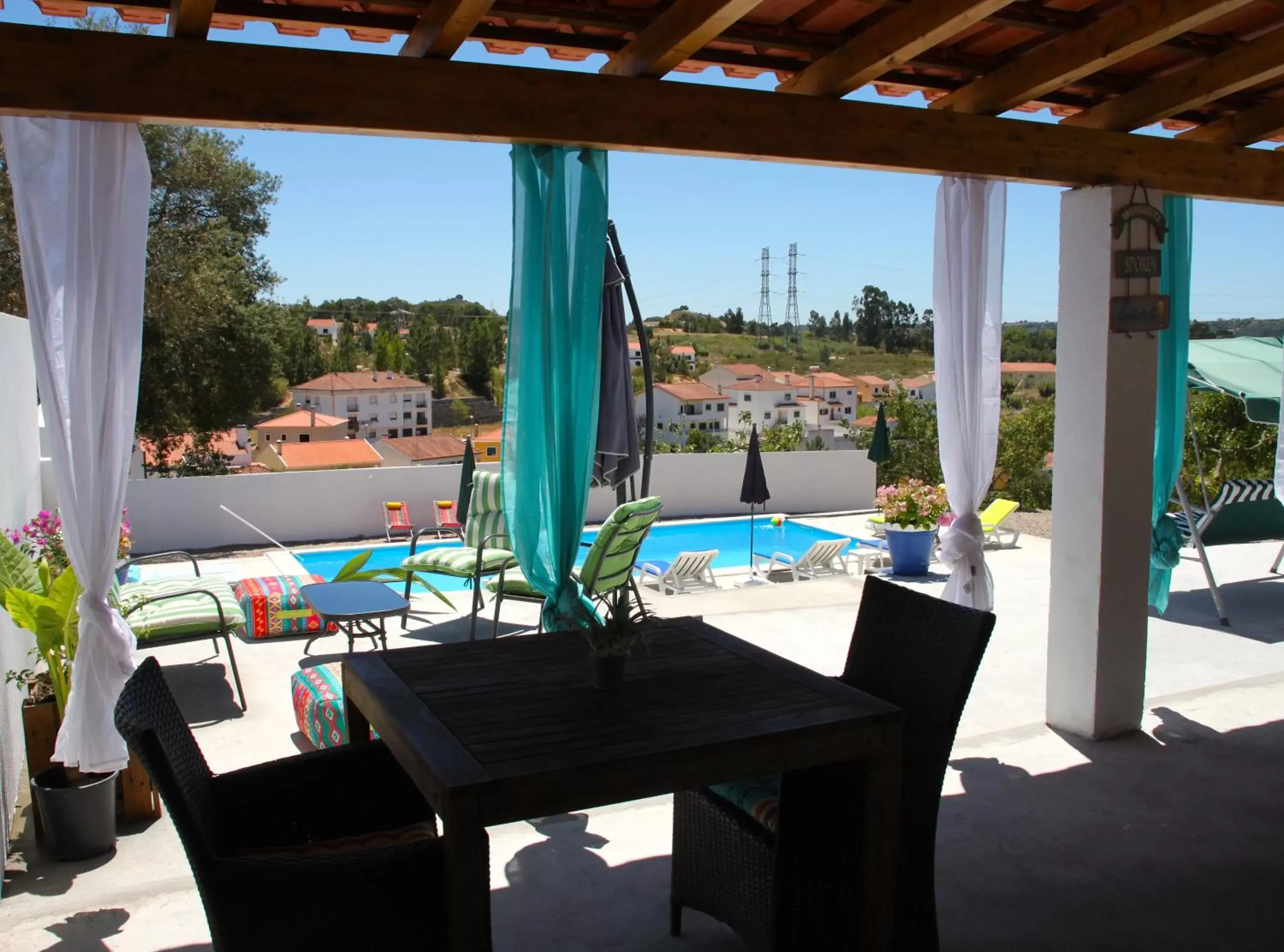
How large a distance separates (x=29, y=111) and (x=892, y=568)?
7730mm

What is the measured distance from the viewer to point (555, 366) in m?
3.94

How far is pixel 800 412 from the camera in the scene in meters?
37.1

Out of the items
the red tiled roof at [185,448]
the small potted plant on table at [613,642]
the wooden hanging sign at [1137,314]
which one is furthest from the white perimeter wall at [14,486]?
the red tiled roof at [185,448]

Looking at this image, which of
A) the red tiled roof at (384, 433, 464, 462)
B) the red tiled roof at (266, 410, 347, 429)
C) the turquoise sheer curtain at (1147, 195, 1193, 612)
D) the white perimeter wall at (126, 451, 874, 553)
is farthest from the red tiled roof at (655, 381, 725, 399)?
the turquoise sheer curtain at (1147, 195, 1193, 612)

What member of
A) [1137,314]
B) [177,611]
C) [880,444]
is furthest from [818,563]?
[177,611]

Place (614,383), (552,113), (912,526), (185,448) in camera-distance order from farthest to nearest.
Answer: (185,448), (912,526), (614,383), (552,113)

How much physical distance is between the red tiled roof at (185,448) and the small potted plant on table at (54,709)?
55.5 feet

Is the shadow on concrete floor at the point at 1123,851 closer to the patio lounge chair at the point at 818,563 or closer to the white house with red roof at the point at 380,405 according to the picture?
the patio lounge chair at the point at 818,563

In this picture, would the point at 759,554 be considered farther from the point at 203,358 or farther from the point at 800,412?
the point at 800,412

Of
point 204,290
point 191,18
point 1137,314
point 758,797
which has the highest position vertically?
point 204,290

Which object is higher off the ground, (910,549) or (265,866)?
(265,866)

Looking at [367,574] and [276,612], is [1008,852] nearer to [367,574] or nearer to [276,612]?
[276,612]

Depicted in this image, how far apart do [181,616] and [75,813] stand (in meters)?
1.88

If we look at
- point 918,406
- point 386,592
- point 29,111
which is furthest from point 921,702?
point 918,406
